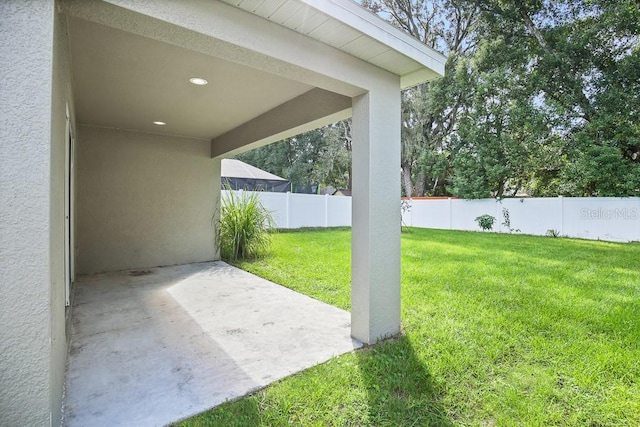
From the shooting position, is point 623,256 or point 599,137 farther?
point 599,137

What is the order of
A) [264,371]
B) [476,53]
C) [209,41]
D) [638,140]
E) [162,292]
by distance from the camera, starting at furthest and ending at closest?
[476,53] < [638,140] < [162,292] < [264,371] < [209,41]

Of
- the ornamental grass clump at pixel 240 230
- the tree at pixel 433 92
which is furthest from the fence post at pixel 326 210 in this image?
the ornamental grass clump at pixel 240 230

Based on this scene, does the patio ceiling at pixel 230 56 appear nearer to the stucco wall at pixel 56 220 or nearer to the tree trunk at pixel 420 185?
the stucco wall at pixel 56 220

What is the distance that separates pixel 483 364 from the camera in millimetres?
2869

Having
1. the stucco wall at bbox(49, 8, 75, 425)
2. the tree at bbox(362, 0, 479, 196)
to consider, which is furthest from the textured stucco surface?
the tree at bbox(362, 0, 479, 196)

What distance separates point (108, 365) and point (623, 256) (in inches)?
395

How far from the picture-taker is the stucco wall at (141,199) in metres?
6.13

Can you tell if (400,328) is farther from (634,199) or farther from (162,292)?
(634,199)

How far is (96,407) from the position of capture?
89.2 inches

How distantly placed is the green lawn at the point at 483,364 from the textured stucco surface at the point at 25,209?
0.99m

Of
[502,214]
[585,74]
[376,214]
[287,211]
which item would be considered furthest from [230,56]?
[585,74]

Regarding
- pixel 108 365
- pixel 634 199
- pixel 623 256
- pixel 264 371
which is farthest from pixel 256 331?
pixel 634 199

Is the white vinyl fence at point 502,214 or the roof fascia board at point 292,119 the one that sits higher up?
the roof fascia board at point 292,119

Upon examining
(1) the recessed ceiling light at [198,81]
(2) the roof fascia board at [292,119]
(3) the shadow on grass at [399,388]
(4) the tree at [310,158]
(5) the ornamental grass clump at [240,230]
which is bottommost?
(3) the shadow on grass at [399,388]
